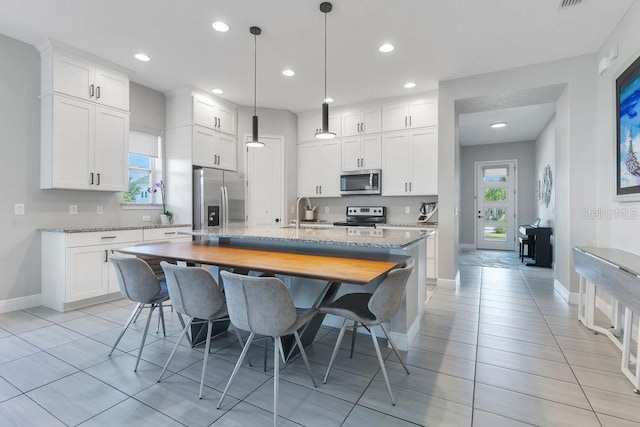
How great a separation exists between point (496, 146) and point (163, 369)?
868 centimetres

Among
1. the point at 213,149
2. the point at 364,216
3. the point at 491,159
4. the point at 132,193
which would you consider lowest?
the point at 364,216

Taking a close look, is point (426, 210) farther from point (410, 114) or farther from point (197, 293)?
point (197, 293)

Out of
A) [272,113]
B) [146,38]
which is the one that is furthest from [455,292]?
[146,38]

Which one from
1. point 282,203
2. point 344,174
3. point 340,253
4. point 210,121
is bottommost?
point 340,253

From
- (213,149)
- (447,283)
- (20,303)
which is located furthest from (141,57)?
(447,283)

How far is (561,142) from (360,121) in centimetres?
282

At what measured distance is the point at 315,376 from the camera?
2100mm

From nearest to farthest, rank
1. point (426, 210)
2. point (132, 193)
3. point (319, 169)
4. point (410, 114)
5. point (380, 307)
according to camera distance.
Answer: point (380, 307) < point (132, 193) < point (410, 114) < point (426, 210) < point (319, 169)

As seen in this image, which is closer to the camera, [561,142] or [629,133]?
[629,133]

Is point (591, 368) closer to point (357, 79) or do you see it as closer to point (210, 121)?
point (357, 79)

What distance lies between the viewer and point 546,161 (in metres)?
6.18

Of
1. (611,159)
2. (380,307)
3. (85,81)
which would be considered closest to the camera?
(380,307)

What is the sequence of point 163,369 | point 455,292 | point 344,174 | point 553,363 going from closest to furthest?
point 163,369 → point 553,363 → point 455,292 → point 344,174

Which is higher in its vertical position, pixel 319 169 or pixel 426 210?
pixel 319 169
